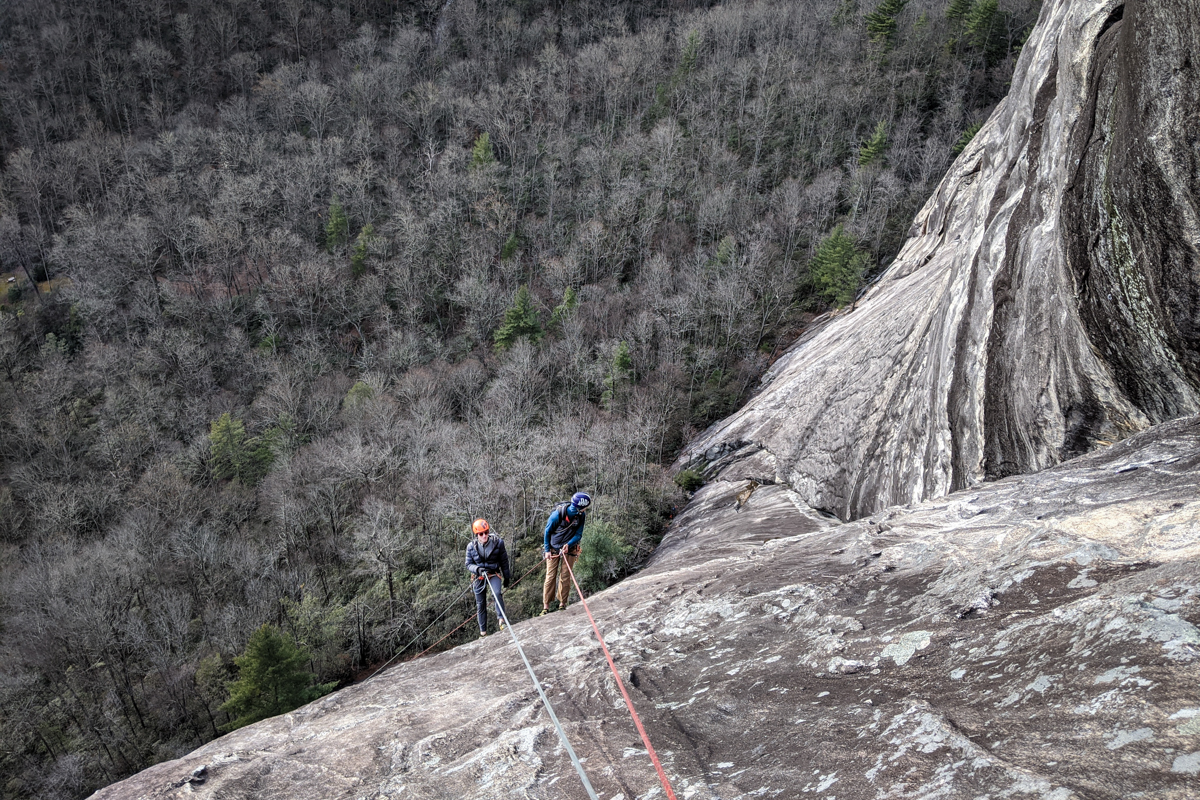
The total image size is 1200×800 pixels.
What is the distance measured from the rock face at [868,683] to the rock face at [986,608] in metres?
0.02

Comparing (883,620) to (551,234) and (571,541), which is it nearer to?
(571,541)

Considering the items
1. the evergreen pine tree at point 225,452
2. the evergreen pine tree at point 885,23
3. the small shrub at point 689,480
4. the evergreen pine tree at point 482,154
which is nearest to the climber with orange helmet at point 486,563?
the small shrub at point 689,480

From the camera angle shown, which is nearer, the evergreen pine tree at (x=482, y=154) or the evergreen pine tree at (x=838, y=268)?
the evergreen pine tree at (x=838, y=268)

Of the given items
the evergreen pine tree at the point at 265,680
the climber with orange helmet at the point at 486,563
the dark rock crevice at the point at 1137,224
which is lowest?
the evergreen pine tree at the point at 265,680

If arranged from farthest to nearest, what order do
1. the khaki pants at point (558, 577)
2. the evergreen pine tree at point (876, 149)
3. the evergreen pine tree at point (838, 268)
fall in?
the evergreen pine tree at point (876, 149) → the evergreen pine tree at point (838, 268) → the khaki pants at point (558, 577)

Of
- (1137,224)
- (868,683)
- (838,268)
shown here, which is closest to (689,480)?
(1137,224)

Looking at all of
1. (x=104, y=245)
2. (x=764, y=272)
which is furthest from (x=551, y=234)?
(x=104, y=245)

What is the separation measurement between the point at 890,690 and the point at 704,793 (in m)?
1.52

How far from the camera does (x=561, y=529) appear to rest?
32.4 feet

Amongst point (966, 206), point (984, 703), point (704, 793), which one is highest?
point (966, 206)

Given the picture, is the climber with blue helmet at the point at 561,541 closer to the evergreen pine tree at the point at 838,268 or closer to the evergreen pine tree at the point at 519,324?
the evergreen pine tree at the point at 838,268

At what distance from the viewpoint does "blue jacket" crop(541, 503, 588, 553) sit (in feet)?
32.0

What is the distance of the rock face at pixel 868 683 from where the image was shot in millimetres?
3373

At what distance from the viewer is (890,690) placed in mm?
4508
